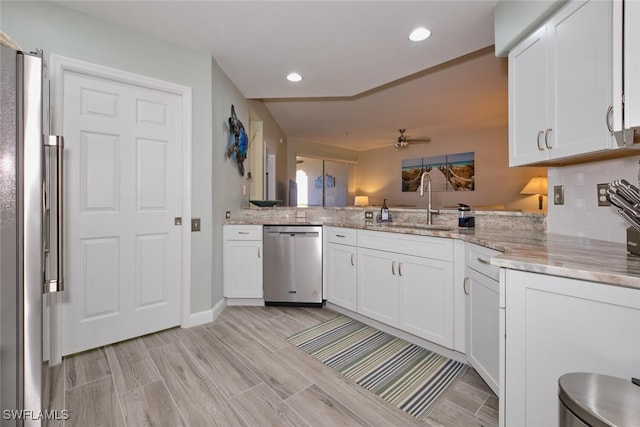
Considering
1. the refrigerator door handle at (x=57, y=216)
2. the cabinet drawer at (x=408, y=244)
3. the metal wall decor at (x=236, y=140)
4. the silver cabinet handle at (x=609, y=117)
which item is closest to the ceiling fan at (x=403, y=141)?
the metal wall decor at (x=236, y=140)

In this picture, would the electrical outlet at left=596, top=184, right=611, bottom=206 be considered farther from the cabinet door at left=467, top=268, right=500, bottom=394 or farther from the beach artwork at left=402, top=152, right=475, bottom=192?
the beach artwork at left=402, top=152, right=475, bottom=192

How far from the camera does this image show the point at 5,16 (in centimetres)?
165

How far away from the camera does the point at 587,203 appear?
1626mm

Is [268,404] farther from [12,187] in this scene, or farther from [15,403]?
[12,187]

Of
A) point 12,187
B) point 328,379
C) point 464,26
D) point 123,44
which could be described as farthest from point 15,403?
point 464,26

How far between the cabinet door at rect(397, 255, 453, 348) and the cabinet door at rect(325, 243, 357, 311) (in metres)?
0.52

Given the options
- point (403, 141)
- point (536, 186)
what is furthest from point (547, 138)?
point (403, 141)

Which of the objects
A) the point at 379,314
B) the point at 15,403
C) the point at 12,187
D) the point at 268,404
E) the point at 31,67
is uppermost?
the point at 31,67

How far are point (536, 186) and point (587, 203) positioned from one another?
3710mm

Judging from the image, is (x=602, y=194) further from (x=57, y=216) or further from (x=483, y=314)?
(x=57, y=216)

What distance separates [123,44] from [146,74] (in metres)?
0.23

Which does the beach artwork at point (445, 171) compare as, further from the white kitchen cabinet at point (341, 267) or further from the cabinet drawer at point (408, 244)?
the cabinet drawer at point (408, 244)

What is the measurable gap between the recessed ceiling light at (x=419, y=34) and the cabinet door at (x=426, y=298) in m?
1.69

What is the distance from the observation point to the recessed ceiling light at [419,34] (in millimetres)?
2045
